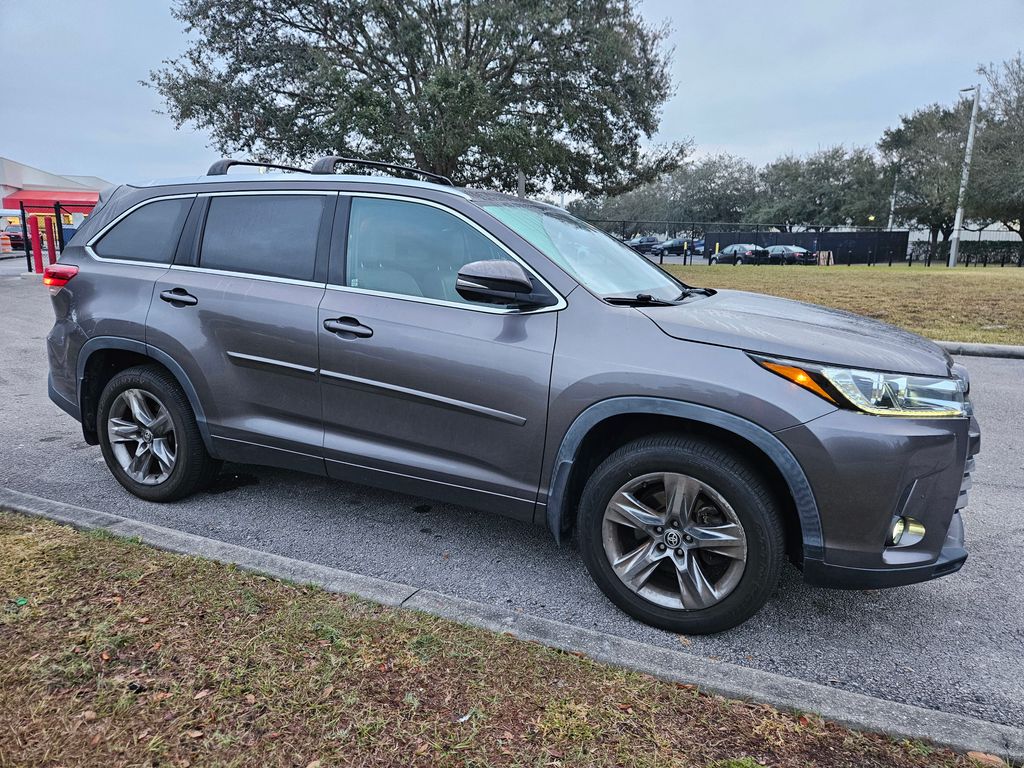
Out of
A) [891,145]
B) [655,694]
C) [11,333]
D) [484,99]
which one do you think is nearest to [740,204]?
[891,145]

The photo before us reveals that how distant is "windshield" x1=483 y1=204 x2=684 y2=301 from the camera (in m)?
3.22

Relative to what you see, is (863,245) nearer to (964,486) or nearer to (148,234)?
(964,486)

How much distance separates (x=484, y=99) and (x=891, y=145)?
176 ft

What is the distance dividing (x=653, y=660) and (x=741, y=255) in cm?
4072

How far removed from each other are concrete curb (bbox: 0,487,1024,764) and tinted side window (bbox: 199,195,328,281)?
140 centimetres

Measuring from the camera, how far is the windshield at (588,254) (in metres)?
3.22

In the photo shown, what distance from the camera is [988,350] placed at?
9.08 metres

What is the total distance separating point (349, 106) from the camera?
1805 centimetres

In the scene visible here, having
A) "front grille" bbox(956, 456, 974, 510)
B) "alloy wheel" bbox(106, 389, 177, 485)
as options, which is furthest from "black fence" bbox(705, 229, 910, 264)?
"alloy wheel" bbox(106, 389, 177, 485)

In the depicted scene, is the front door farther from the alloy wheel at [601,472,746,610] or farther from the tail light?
the tail light

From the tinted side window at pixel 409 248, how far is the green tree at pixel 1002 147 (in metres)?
44.5

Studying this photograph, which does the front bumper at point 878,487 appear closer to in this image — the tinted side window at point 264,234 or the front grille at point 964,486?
the front grille at point 964,486

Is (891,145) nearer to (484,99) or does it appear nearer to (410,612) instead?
(484,99)

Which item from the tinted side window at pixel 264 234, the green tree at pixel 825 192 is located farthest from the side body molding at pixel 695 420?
the green tree at pixel 825 192
